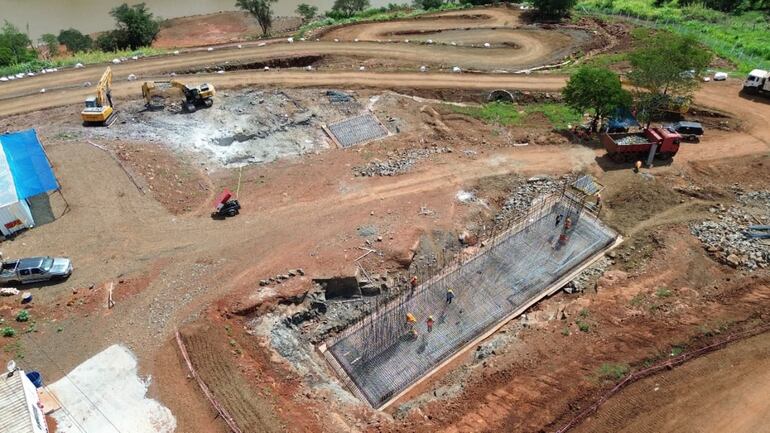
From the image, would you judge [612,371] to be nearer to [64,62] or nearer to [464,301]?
[464,301]

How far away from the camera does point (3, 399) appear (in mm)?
20531

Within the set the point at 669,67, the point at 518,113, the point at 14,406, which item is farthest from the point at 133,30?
the point at 669,67

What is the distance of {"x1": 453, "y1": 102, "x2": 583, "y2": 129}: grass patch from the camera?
44.7 meters

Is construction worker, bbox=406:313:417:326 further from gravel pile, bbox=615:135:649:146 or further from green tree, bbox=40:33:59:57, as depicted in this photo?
green tree, bbox=40:33:59:57

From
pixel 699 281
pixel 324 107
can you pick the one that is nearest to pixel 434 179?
pixel 324 107

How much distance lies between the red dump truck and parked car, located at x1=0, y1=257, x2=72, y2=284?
3721 cm

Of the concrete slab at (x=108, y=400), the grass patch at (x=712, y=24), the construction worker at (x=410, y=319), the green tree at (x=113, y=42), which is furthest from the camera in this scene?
the green tree at (x=113, y=42)

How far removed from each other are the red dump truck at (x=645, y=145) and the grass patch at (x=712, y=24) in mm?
21774

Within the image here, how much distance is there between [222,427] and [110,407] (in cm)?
534

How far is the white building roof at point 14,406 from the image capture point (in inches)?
781

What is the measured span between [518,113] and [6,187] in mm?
38180

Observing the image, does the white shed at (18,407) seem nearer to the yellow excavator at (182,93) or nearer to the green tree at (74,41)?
the yellow excavator at (182,93)

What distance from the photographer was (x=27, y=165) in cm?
3359

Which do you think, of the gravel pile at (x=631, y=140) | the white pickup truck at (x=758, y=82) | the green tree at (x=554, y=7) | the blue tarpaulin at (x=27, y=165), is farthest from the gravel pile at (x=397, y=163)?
the green tree at (x=554, y=7)
